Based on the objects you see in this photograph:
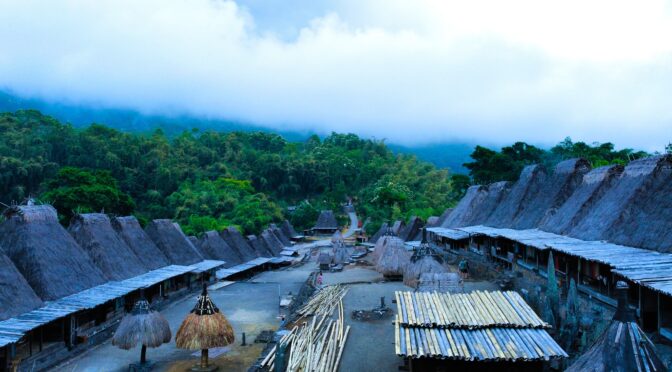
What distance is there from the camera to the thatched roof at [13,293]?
12602 mm

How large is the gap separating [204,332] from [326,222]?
41.7 m

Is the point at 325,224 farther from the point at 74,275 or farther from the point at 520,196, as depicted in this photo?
the point at 74,275

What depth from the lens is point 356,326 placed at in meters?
14.4

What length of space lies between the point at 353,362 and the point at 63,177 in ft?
116

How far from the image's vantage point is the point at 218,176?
2559 inches

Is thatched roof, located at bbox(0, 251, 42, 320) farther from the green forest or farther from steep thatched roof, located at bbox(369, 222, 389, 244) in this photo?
steep thatched roof, located at bbox(369, 222, 389, 244)

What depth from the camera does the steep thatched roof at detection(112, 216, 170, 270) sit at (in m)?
21.1

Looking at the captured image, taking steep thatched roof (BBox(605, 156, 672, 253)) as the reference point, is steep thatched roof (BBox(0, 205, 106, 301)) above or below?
below

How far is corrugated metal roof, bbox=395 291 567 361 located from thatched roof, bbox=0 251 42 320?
33.8ft

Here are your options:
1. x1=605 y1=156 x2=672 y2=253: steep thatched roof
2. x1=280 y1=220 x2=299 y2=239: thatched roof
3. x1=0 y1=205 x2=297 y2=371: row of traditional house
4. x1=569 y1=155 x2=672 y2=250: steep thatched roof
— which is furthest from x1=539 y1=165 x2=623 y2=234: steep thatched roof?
x1=280 y1=220 x2=299 y2=239: thatched roof

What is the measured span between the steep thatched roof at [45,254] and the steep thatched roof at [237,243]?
14.0 metres

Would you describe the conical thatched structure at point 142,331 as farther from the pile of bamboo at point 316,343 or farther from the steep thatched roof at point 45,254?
the pile of bamboo at point 316,343

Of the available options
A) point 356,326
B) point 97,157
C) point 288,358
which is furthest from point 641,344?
point 97,157

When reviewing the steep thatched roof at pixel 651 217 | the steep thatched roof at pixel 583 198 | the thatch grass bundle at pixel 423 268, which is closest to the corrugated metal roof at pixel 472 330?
the steep thatched roof at pixel 651 217
